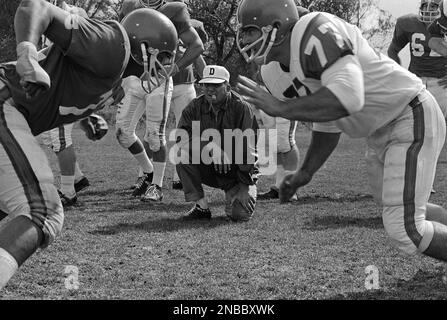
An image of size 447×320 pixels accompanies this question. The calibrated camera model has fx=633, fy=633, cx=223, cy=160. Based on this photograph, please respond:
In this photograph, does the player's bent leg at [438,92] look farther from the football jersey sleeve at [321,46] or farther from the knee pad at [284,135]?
the football jersey sleeve at [321,46]

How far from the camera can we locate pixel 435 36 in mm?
6219

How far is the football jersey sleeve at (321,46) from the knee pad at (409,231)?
824 mm

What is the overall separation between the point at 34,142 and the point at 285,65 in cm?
125

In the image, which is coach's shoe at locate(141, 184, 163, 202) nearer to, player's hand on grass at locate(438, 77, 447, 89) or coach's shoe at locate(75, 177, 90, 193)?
coach's shoe at locate(75, 177, 90, 193)

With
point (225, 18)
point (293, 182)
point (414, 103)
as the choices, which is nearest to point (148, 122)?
point (293, 182)

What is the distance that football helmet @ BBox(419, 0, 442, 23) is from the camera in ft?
20.4

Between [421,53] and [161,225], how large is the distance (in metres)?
3.76

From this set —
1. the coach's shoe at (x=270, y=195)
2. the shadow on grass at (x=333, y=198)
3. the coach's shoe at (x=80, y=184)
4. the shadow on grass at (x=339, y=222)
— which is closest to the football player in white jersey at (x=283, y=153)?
the coach's shoe at (x=270, y=195)

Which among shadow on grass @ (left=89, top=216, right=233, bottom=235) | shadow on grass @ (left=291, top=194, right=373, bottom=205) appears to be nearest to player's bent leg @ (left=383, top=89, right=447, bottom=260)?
shadow on grass @ (left=89, top=216, right=233, bottom=235)

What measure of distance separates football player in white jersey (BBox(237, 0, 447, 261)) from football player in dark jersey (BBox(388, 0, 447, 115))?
152 inches

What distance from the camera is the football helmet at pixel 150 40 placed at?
319 centimetres

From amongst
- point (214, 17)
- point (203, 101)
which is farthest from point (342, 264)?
point (214, 17)

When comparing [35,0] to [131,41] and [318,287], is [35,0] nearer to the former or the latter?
[131,41]

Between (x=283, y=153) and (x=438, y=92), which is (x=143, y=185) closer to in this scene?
(x=283, y=153)
